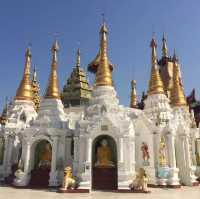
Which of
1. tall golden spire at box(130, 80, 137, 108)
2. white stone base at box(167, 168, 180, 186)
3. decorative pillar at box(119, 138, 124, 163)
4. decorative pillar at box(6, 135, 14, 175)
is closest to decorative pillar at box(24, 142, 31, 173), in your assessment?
decorative pillar at box(6, 135, 14, 175)

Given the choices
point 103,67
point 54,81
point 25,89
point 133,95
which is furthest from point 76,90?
point 103,67

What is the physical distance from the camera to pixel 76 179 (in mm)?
18250

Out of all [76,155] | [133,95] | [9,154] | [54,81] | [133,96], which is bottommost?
[76,155]

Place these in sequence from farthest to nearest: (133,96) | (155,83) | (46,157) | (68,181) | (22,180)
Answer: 1. (133,96)
2. (155,83)
3. (46,157)
4. (22,180)
5. (68,181)

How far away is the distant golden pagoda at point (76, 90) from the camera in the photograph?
3900 centimetres

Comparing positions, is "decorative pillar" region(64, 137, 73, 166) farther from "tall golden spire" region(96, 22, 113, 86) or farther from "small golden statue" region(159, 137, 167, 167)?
"small golden statue" region(159, 137, 167, 167)

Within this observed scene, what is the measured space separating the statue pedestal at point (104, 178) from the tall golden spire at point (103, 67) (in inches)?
278

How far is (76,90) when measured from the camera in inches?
1570

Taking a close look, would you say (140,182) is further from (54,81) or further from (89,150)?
(54,81)

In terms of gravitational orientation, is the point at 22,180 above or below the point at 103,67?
below

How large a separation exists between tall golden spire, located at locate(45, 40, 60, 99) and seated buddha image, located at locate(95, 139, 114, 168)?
6606 mm

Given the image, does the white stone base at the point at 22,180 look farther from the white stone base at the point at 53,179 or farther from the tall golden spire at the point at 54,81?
the tall golden spire at the point at 54,81

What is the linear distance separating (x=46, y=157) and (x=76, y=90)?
801 inches

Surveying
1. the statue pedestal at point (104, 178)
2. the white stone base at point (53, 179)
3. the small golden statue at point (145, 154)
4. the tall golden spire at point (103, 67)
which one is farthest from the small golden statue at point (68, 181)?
the tall golden spire at point (103, 67)
